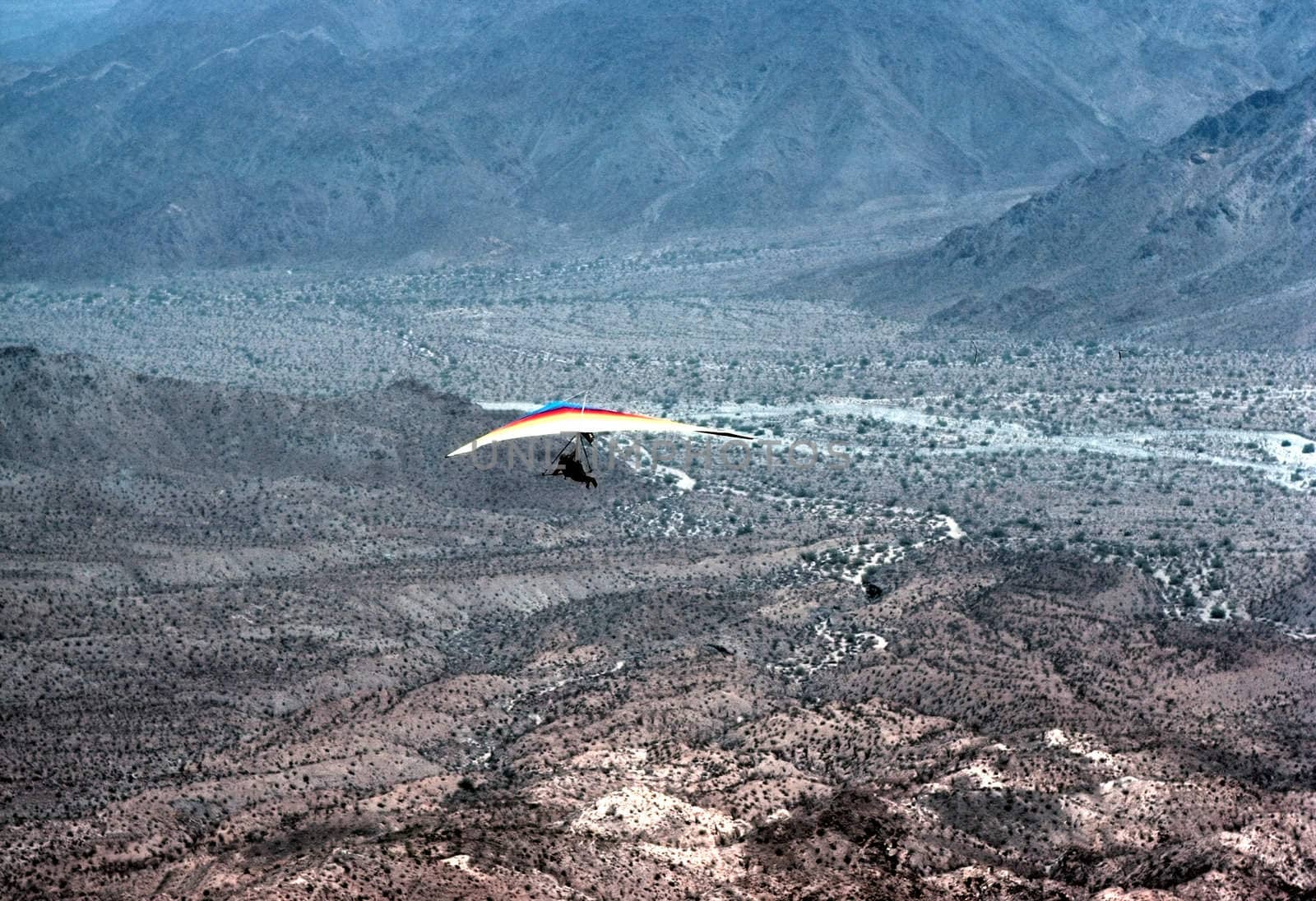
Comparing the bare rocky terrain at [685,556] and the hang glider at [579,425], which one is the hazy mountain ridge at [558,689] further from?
the hang glider at [579,425]

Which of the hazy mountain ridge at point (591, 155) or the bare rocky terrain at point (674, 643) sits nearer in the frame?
the bare rocky terrain at point (674, 643)

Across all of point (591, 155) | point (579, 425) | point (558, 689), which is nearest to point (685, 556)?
point (558, 689)

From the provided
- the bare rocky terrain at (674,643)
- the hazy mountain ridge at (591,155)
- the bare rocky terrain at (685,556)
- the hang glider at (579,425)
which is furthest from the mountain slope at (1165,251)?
the hang glider at (579,425)

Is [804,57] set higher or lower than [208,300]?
higher

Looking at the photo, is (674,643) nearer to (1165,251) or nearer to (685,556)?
(685,556)

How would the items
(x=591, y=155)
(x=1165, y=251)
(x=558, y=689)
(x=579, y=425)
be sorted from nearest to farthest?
1. (x=579, y=425)
2. (x=558, y=689)
3. (x=1165, y=251)
4. (x=591, y=155)

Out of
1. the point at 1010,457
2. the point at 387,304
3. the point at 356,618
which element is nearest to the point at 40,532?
the point at 356,618

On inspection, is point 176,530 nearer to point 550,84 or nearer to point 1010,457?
point 1010,457

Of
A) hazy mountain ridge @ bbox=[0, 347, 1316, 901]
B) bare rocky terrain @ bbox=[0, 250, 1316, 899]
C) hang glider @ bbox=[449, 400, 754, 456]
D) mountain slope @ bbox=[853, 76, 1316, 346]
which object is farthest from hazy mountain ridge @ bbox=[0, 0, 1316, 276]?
hang glider @ bbox=[449, 400, 754, 456]
